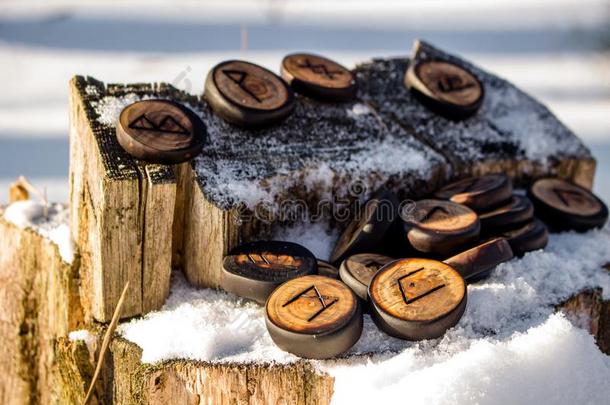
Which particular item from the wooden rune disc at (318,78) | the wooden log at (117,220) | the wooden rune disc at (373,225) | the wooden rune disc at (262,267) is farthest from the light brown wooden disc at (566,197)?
the wooden log at (117,220)

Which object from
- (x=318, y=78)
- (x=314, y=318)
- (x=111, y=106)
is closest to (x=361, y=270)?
(x=314, y=318)

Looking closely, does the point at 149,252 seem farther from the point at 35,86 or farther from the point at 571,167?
the point at 35,86

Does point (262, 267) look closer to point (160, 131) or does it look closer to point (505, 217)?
point (160, 131)

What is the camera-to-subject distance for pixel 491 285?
2.39 metres

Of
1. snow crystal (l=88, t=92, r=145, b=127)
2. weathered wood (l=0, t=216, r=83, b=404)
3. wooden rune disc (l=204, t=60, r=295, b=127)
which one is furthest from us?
weathered wood (l=0, t=216, r=83, b=404)

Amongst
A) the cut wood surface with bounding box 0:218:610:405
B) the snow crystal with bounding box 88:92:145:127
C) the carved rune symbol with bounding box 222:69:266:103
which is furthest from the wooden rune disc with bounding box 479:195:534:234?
the snow crystal with bounding box 88:92:145:127

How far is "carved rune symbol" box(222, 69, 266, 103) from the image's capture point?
8.91 ft

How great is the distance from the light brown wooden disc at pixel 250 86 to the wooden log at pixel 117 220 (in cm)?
44

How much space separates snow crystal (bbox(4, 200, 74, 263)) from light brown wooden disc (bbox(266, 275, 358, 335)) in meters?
0.91

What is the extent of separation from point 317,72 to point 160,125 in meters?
0.80

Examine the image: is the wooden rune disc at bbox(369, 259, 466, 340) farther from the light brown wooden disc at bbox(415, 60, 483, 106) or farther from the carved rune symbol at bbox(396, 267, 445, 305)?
the light brown wooden disc at bbox(415, 60, 483, 106)

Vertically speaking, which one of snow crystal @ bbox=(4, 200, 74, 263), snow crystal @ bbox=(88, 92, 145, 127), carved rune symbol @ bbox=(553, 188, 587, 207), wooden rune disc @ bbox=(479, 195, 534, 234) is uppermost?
snow crystal @ bbox=(88, 92, 145, 127)

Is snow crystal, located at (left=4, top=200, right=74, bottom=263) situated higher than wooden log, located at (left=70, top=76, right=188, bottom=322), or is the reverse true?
wooden log, located at (left=70, top=76, right=188, bottom=322)

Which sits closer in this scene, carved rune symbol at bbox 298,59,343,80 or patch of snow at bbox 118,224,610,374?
patch of snow at bbox 118,224,610,374
